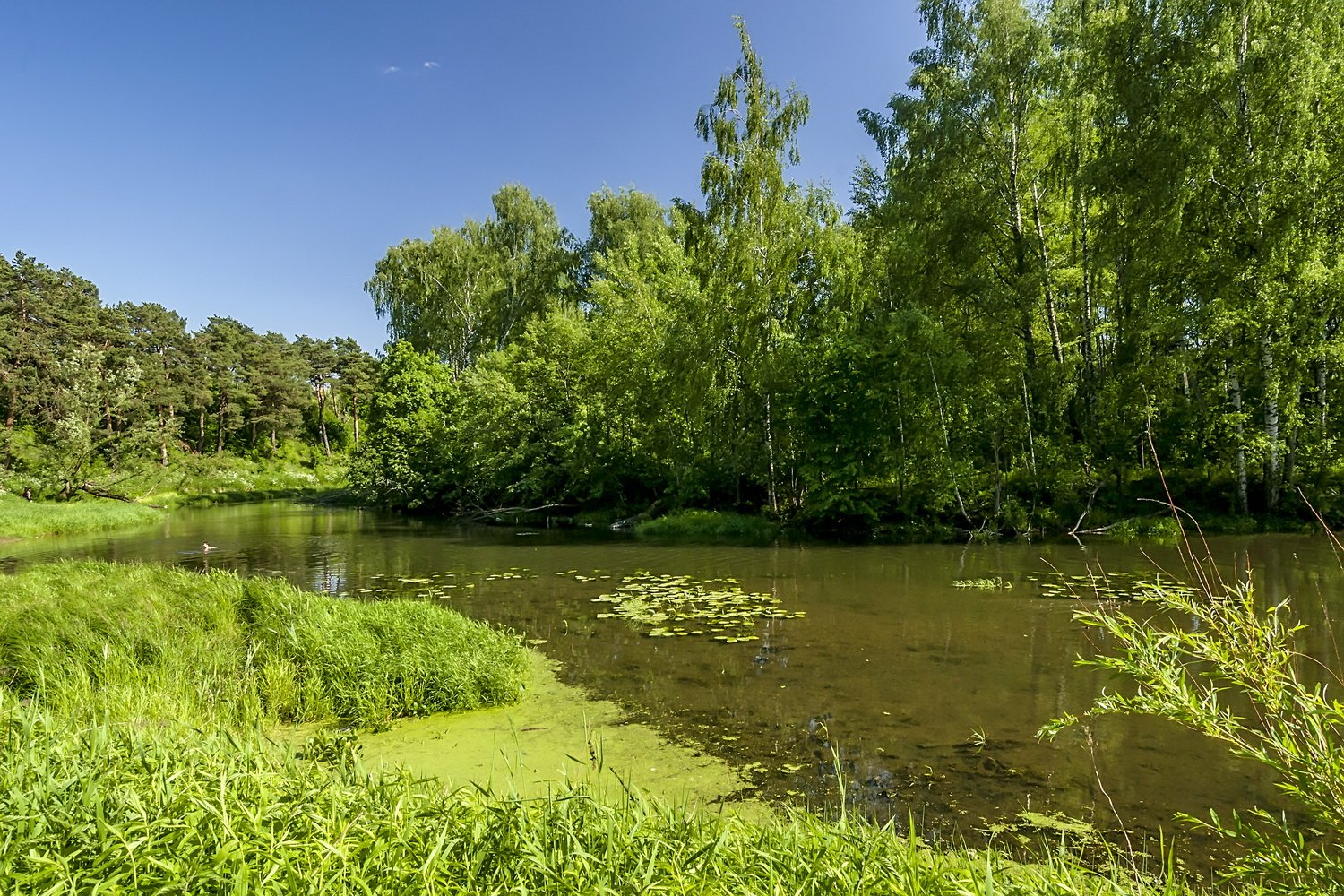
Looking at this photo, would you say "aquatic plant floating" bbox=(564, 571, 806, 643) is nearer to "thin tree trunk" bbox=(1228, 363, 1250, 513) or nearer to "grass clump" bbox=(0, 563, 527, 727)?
"grass clump" bbox=(0, 563, 527, 727)

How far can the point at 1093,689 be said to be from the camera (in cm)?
662

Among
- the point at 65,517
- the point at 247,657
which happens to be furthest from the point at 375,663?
the point at 65,517

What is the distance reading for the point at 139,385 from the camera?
47438 mm

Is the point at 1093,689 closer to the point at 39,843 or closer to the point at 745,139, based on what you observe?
the point at 39,843

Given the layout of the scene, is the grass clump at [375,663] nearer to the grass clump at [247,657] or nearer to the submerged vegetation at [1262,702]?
the grass clump at [247,657]

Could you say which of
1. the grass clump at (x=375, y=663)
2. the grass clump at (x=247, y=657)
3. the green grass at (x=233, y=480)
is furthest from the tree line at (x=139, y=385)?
the grass clump at (x=375, y=663)

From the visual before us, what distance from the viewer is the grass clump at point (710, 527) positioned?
66.0ft

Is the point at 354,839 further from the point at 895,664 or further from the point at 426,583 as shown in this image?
the point at 426,583

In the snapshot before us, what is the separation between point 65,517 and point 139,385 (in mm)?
26318

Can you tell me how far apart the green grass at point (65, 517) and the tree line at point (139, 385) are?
442 centimetres

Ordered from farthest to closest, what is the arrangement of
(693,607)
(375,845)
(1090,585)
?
(693,607), (1090,585), (375,845)

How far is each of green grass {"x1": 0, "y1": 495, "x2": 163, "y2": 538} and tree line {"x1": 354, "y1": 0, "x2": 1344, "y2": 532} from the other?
18.3 meters

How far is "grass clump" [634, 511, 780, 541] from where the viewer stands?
2012 centimetres

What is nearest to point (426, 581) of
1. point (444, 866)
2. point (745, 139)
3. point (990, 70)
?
point (444, 866)
